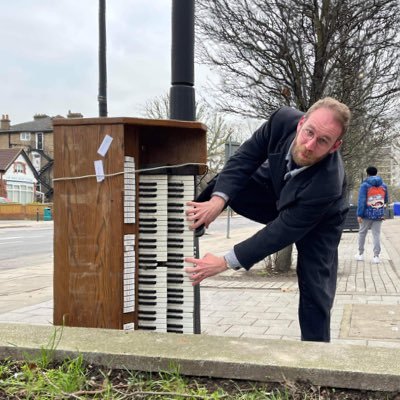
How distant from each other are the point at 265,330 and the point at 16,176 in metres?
51.0

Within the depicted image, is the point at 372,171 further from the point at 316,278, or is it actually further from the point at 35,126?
the point at 35,126

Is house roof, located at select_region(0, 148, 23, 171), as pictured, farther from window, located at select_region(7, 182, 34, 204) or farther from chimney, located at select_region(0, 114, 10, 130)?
chimney, located at select_region(0, 114, 10, 130)

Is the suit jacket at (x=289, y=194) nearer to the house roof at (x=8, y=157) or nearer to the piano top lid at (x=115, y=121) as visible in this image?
the piano top lid at (x=115, y=121)

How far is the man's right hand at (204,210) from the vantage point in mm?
2795

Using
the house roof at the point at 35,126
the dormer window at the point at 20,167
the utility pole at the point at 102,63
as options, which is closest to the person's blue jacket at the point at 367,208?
the utility pole at the point at 102,63

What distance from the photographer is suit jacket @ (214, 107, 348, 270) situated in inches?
99.3

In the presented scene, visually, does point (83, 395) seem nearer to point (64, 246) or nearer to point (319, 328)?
point (64, 246)

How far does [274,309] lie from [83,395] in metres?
4.57

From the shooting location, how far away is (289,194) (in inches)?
101

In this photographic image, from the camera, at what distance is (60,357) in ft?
7.57

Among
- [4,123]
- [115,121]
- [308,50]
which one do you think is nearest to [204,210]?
[115,121]

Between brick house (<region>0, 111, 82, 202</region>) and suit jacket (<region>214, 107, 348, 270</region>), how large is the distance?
59477 millimetres

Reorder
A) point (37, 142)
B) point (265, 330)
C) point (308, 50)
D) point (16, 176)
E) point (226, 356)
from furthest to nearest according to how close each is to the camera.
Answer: point (37, 142)
point (16, 176)
point (308, 50)
point (265, 330)
point (226, 356)

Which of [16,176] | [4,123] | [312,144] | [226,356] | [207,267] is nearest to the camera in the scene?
[226,356]
